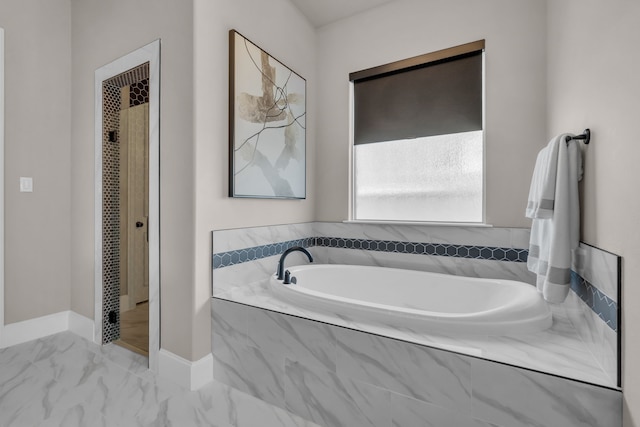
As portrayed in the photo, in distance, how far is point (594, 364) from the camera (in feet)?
3.59

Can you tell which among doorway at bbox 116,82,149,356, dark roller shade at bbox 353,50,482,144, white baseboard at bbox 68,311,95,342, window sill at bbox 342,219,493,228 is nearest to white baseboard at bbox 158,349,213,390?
white baseboard at bbox 68,311,95,342

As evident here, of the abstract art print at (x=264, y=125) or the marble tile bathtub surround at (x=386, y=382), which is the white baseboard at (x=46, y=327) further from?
the abstract art print at (x=264, y=125)

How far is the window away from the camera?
2285 millimetres

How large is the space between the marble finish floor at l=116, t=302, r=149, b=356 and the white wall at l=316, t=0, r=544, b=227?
275 centimetres

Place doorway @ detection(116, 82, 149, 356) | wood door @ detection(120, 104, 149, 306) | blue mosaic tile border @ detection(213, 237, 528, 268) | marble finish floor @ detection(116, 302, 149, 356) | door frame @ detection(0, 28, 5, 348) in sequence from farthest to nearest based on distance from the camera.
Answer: wood door @ detection(120, 104, 149, 306) < doorway @ detection(116, 82, 149, 356) < marble finish floor @ detection(116, 302, 149, 356) < door frame @ detection(0, 28, 5, 348) < blue mosaic tile border @ detection(213, 237, 528, 268)

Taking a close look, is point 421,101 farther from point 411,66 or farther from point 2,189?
point 2,189

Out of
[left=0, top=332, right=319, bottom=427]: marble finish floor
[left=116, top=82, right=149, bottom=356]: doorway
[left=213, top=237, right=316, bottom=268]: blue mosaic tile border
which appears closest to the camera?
[left=0, top=332, right=319, bottom=427]: marble finish floor

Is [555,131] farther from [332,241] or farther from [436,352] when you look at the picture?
[332,241]

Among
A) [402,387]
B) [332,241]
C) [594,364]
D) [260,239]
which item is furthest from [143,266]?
[594,364]

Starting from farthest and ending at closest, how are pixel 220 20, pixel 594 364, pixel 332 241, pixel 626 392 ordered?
pixel 332 241 < pixel 220 20 < pixel 594 364 < pixel 626 392

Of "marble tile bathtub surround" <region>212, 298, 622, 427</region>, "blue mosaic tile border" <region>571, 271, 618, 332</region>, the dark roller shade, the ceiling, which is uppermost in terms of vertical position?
the ceiling

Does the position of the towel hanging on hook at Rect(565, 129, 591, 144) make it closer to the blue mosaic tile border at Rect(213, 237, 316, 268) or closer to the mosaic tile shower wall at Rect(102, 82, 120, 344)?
the blue mosaic tile border at Rect(213, 237, 316, 268)

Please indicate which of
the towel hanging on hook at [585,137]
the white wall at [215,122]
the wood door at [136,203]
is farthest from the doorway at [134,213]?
the towel hanging on hook at [585,137]

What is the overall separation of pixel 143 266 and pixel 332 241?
2.06m
